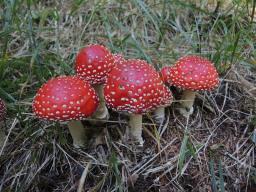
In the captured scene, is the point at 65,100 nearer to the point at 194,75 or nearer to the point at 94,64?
the point at 94,64

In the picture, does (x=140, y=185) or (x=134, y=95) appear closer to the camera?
(x=134, y=95)

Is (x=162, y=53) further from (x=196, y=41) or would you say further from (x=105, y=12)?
(x=105, y=12)

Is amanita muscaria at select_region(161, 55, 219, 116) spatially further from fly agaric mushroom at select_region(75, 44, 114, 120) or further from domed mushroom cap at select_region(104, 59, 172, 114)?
fly agaric mushroom at select_region(75, 44, 114, 120)

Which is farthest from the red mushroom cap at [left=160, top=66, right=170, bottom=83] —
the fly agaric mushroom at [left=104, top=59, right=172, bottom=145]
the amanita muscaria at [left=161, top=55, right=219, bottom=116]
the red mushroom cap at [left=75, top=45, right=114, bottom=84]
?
the red mushroom cap at [left=75, top=45, right=114, bottom=84]

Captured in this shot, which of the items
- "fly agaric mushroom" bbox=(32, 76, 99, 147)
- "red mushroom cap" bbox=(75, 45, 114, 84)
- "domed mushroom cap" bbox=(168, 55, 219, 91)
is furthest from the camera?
"domed mushroom cap" bbox=(168, 55, 219, 91)

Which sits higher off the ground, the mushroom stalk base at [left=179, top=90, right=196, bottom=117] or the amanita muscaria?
the amanita muscaria

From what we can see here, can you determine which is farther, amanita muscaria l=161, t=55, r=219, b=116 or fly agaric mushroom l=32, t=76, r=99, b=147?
amanita muscaria l=161, t=55, r=219, b=116

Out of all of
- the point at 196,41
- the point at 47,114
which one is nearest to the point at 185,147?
the point at 47,114

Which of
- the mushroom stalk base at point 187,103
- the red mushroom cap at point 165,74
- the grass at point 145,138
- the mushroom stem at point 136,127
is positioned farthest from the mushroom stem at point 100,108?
the mushroom stalk base at point 187,103

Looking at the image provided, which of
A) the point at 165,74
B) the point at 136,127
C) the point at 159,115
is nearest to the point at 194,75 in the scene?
the point at 165,74
